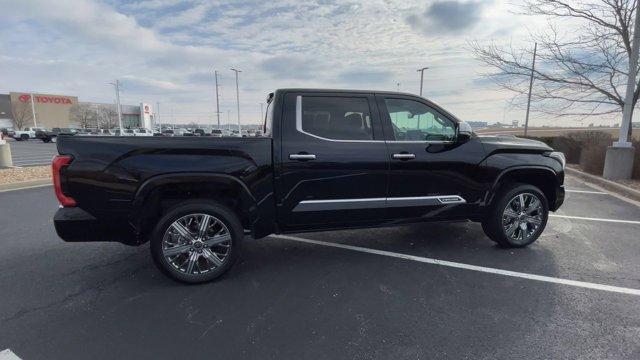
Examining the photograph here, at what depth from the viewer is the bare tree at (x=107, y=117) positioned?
8500 centimetres

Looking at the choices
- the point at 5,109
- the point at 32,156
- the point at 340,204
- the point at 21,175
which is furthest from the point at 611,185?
the point at 5,109

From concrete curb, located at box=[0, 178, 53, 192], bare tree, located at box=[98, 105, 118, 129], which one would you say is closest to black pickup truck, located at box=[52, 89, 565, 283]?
concrete curb, located at box=[0, 178, 53, 192]

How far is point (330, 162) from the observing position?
12.7 ft

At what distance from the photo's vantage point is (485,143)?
14.7ft

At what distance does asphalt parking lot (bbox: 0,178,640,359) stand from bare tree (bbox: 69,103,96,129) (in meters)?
94.2

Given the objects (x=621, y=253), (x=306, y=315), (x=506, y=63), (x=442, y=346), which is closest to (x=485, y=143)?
(x=621, y=253)

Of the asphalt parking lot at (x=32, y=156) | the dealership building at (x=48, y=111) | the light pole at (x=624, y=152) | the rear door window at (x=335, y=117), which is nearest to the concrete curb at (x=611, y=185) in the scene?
the light pole at (x=624, y=152)

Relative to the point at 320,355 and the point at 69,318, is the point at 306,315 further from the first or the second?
the point at 69,318

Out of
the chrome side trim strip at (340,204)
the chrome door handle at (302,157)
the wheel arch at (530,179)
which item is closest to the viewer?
the chrome door handle at (302,157)

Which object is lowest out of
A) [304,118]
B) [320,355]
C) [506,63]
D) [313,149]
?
[320,355]

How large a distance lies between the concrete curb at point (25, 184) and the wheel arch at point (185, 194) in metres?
7.76

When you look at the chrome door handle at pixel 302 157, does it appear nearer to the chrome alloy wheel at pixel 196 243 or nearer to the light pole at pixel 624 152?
the chrome alloy wheel at pixel 196 243

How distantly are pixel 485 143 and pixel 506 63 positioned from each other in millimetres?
9128

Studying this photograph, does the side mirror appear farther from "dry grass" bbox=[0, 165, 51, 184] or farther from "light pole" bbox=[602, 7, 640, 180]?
"dry grass" bbox=[0, 165, 51, 184]
